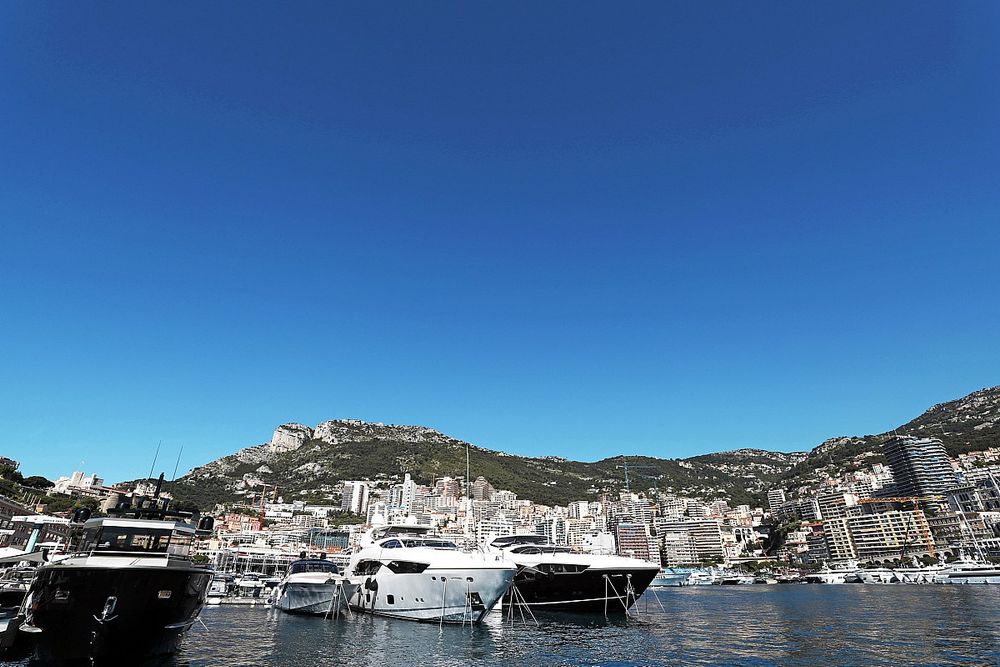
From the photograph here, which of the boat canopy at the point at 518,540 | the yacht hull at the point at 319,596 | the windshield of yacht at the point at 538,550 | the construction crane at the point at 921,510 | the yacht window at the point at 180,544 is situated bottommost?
the yacht hull at the point at 319,596

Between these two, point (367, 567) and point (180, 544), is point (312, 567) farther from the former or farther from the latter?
point (180, 544)

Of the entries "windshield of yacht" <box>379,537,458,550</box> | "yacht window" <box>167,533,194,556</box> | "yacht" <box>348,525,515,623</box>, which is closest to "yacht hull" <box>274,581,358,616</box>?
"yacht" <box>348,525,515,623</box>

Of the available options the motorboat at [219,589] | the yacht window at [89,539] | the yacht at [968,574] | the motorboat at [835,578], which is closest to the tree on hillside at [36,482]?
the motorboat at [219,589]

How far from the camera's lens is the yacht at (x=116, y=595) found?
1627cm

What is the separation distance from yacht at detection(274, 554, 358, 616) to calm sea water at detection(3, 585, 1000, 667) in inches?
59.5

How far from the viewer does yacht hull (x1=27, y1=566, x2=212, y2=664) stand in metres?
16.2

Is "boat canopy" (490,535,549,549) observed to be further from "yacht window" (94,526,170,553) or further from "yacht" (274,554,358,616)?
"yacht window" (94,526,170,553)

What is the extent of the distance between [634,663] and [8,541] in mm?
85721

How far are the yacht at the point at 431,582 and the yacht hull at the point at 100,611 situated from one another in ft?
53.9

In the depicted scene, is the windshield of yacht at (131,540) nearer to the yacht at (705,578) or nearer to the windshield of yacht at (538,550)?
the windshield of yacht at (538,550)

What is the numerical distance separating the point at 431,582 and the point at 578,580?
41.4 ft

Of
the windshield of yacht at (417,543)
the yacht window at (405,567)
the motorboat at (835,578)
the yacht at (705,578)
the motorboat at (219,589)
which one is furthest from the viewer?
the yacht at (705,578)

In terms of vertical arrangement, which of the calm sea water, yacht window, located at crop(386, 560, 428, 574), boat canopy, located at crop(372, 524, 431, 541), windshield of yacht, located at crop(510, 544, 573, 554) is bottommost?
the calm sea water

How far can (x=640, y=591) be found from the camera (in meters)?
40.7
